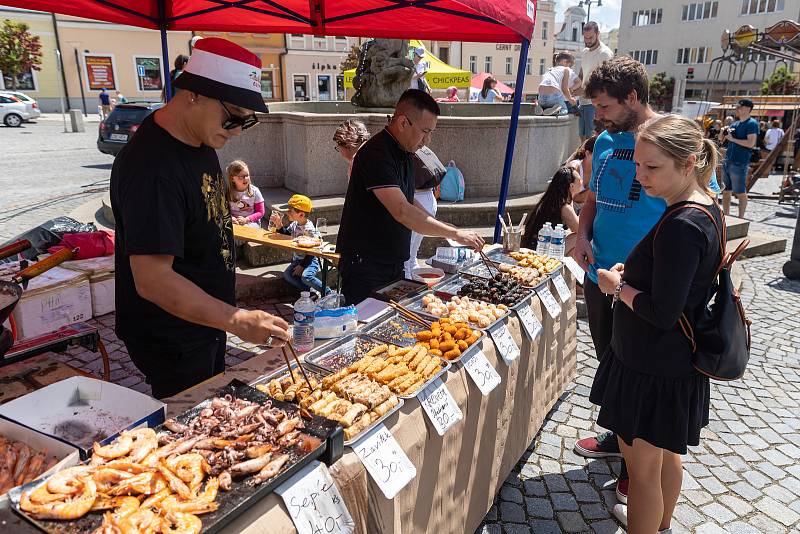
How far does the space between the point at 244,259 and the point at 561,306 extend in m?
3.89

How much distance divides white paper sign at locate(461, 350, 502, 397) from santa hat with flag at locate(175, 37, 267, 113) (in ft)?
4.41

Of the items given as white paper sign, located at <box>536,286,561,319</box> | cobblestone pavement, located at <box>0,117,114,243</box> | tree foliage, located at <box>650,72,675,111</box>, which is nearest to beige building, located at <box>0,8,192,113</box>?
cobblestone pavement, located at <box>0,117,114,243</box>

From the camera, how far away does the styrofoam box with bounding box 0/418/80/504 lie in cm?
140

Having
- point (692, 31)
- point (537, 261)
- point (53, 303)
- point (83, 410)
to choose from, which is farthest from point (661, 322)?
point (692, 31)

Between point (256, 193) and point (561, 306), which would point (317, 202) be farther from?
point (561, 306)

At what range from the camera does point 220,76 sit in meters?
1.90

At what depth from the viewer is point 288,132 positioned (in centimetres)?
739

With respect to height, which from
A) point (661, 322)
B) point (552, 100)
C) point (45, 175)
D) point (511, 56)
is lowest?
point (45, 175)

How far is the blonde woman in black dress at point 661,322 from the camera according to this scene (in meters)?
1.96

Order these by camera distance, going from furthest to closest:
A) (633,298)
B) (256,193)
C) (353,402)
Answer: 1. (256,193)
2. (633,298)
3. (353,402)

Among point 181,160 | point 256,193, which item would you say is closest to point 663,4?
point 256,193

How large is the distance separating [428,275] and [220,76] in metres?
1.85

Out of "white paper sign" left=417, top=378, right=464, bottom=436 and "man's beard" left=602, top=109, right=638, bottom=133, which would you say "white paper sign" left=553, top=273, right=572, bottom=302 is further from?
"white paper sign" left=417, top=378, right=464, bottom=436

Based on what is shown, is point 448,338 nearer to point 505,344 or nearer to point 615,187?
point 505,344
